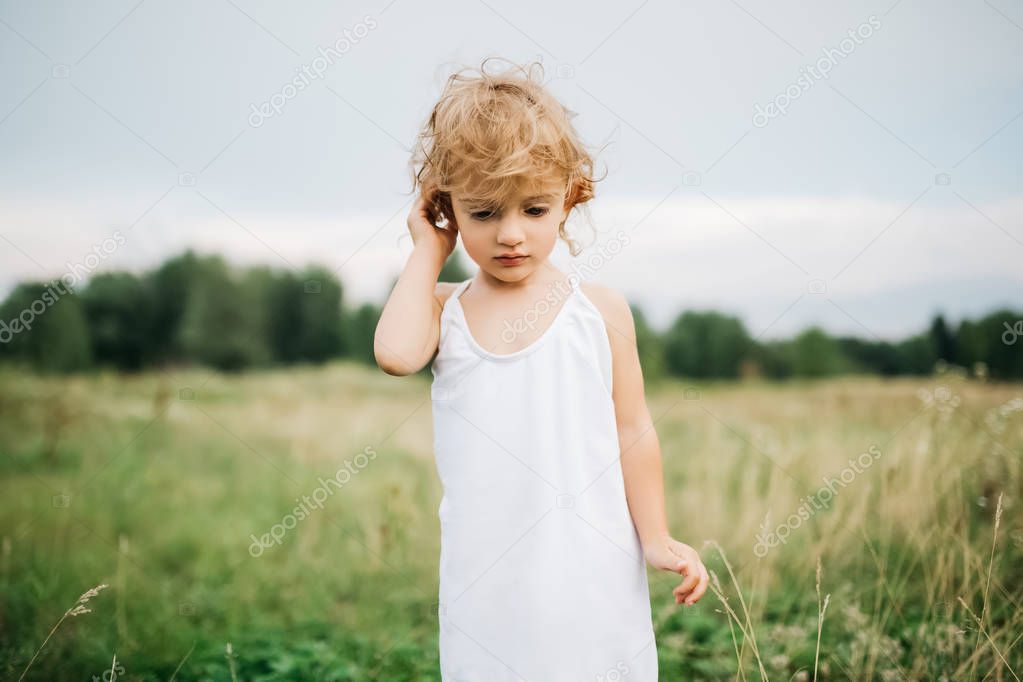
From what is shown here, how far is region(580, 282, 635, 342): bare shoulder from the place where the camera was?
2.12m

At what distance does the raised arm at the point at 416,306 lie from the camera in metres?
1.97

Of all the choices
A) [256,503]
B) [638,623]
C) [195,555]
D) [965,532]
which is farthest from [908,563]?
[256,503]

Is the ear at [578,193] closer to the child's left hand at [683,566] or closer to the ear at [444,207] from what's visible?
the ear at [444,207]

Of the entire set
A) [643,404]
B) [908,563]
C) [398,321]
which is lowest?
[908,563]

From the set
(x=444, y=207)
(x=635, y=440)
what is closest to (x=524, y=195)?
(x=444, y=207)

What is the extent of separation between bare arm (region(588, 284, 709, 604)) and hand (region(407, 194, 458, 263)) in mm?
430

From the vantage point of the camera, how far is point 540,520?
6.38 ft

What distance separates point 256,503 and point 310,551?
175 centimetres

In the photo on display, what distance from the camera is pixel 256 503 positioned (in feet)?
20.8

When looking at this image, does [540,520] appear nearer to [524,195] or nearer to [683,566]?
[683,566]

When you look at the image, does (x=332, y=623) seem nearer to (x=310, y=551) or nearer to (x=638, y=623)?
(x=310, y=551)

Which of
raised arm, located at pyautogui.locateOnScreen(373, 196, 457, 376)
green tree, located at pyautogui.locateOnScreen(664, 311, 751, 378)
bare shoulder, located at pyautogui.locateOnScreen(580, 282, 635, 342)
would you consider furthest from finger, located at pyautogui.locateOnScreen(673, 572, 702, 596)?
green tree, located at pyautogui.locateOnScreen(664, 311, 751, 378)

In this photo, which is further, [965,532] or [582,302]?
[965,532]

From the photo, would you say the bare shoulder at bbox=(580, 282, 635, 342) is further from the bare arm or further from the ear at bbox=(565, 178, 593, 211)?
the ear at bbox=(565, 178, 593, 211)
